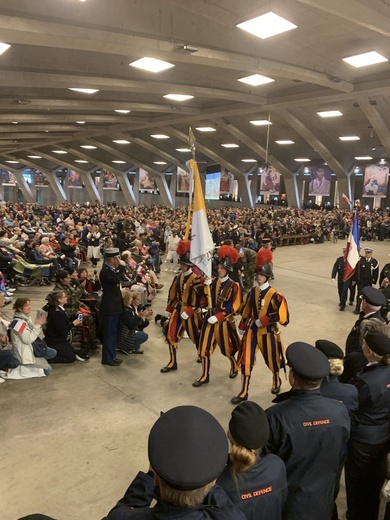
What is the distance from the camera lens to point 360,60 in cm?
1376

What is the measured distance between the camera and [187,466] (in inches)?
57.6

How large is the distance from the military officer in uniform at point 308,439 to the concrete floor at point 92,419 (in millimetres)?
1606

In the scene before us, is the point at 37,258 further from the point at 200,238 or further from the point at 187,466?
the point at 187,466

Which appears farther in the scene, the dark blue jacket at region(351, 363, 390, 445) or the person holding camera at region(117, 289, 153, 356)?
the person holding camera at region(117, 289, 153, 356)

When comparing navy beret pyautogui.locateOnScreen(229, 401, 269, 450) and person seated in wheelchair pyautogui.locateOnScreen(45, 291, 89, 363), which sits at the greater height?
navy beret pyautogui.locateOnScreen(229, 401, 269, 450)

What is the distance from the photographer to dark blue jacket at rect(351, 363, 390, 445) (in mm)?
3057

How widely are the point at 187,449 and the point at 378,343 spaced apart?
2.19 meters

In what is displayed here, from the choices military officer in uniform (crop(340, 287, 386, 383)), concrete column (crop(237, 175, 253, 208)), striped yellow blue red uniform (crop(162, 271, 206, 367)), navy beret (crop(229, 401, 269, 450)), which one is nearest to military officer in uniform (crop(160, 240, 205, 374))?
striped yellow blue red uniform (crop(162, 271, 206, 367))

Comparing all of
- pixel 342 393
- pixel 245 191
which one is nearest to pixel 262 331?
pixel 342 393

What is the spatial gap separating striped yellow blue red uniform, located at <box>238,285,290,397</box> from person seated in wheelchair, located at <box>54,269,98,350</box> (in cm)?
281

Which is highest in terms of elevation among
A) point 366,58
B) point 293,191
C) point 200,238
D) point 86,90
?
point 86,90

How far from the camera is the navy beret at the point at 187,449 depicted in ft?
4.76

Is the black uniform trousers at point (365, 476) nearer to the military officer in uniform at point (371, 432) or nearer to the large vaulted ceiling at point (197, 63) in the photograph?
the military officer in uniform at point (371, 432)

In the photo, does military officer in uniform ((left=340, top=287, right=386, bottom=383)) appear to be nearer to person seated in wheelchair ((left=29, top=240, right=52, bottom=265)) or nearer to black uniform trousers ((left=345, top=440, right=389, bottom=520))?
black uniform trousers ((left=345, top=440, right=389, bottom=520))
